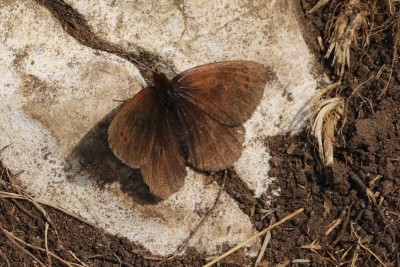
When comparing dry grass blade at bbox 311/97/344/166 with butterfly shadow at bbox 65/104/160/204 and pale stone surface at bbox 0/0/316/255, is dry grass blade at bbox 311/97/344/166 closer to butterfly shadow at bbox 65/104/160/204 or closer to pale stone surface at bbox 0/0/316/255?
pale stone surface at bbox 0/0/316/255

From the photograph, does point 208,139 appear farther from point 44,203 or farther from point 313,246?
point 44,203

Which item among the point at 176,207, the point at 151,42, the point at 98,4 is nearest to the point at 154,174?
the point at 176,207

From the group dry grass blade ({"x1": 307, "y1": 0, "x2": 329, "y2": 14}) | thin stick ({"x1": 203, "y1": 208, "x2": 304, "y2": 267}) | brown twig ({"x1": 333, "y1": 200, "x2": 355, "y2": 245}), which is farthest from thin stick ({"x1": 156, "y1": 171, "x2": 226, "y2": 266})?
dry grass blade ({"x1": 307, "y1": 0, "x2": 329, "y2": 14})

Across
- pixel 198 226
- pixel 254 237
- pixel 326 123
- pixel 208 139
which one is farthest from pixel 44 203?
pixel 326 123

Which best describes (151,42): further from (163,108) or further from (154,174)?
(154,174)

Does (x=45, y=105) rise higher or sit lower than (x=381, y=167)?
higher
